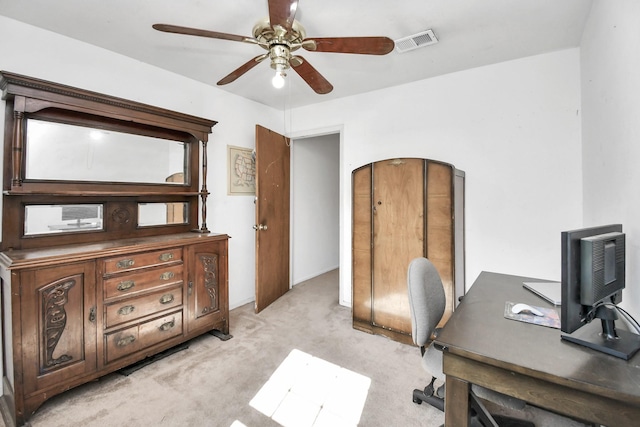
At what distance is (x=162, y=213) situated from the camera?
8.82 ft

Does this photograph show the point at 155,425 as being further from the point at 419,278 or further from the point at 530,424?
the point at 530,424

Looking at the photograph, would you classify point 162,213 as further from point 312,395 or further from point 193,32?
point 312,395

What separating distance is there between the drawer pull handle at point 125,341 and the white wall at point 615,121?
9.59ft

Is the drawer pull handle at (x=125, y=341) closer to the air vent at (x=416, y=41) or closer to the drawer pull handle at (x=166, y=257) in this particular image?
the drawer pull handle at (x=166, y=257)

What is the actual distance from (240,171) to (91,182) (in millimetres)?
1497

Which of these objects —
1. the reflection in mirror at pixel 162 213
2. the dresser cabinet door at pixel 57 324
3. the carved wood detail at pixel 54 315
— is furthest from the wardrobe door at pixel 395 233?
the carved wood detail at pixel 54 315

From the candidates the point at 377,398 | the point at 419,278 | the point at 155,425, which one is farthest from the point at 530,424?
the point at 155,425

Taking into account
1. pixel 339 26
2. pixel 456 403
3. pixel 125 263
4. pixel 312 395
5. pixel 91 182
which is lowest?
pixel 312 395

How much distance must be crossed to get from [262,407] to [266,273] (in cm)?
169

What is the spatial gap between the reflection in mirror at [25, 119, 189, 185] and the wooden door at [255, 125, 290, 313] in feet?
2.72

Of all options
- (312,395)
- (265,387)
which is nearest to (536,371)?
(312,395)

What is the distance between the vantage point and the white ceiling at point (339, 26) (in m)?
1.79

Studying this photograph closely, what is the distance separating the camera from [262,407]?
1761 mm

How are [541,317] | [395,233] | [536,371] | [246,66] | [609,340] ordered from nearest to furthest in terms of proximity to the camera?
[536,371] < [609,340] < [541,317] < [246,66] < [395,233]
